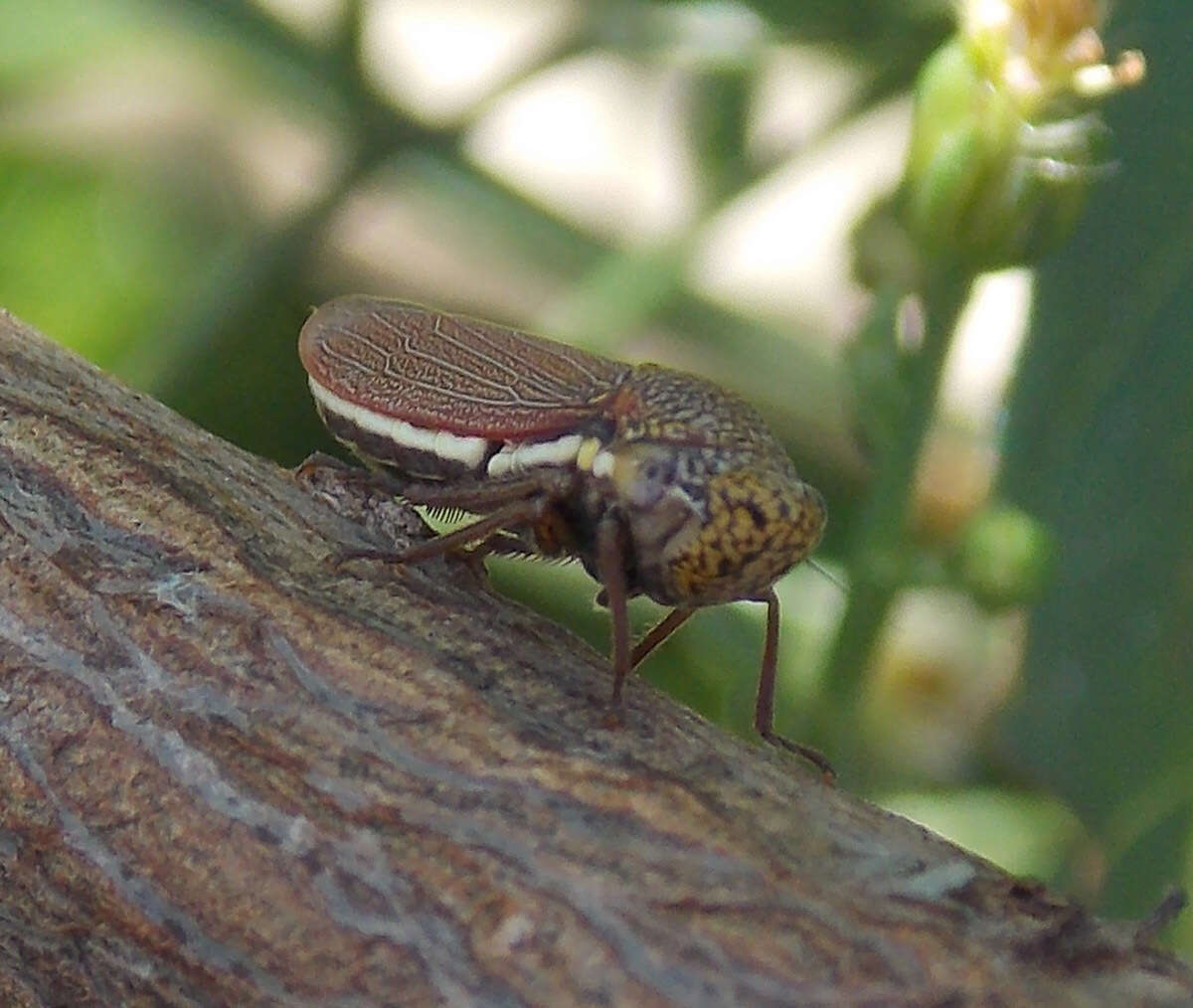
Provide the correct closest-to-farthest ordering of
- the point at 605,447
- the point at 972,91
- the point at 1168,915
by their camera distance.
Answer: the point at 1168,915 < the point at 605,447 < the point at 972,91

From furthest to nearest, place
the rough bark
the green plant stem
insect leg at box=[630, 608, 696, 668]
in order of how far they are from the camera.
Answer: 1. the green plant stem
2. insect leg at box=[630, 608, 696, 668]
3. the rough bark

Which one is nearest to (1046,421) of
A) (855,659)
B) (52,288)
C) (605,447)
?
(855,659)

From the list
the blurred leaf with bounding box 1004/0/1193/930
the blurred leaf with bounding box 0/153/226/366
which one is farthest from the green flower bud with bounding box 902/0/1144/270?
the blurred leaf with bounding box 0/153/226/366

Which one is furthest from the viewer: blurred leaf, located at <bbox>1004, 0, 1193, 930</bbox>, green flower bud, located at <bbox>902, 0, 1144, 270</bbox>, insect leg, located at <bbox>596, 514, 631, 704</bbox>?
blurred leaf, located at <bbox>1004, 0, 1193, 930</bbox>

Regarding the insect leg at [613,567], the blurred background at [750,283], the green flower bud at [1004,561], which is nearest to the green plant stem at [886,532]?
the blurred background at [750,283]

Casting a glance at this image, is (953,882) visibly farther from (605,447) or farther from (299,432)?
(299,432)

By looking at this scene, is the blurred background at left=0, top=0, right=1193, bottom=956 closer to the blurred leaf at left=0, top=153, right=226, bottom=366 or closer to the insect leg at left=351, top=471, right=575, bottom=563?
the blurred leaf at left=0, top=153, right=226, bottom=366
